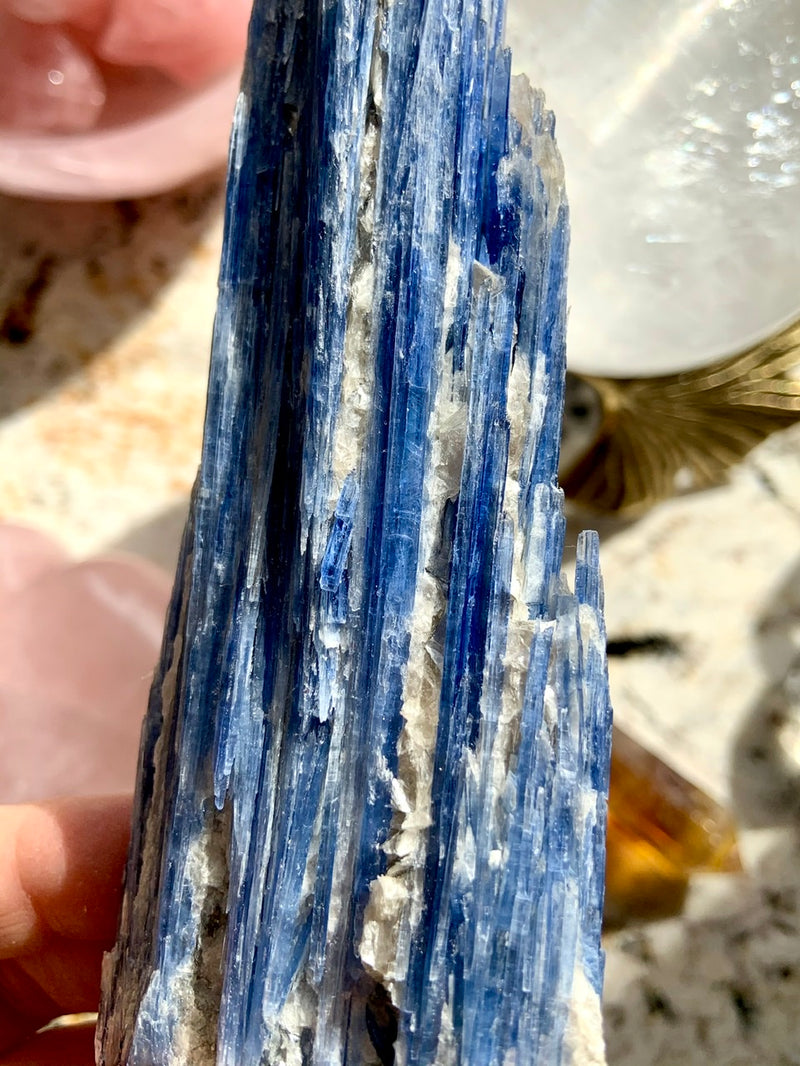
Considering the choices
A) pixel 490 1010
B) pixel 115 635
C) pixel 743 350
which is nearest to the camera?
pixel 490 1010

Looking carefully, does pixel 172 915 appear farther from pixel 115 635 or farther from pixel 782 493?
pixel 782 493

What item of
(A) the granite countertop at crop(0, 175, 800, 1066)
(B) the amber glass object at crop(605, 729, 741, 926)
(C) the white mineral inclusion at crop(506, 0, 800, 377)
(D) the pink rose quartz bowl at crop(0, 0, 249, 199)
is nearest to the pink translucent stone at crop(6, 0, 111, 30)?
(D) the pink rose quartz bowl at crop(0, 0, 249, 199)

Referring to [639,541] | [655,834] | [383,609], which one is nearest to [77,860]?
[383,609]

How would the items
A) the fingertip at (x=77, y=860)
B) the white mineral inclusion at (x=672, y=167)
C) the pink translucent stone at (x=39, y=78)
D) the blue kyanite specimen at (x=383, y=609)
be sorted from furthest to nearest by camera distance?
the pink translucent stone at (x=39, y=78) < the white mineral inclusion at (x=672, y=167) < the fingertip at (x=77, y=860) < the blue kyanite specimen at (x=383, y=609)

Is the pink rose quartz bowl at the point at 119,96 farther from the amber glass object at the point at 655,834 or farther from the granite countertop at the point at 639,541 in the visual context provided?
the amber glass object at the point at 655,834

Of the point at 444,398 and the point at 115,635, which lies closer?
the point at 444,398

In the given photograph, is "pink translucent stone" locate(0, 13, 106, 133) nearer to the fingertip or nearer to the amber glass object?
the fingertip

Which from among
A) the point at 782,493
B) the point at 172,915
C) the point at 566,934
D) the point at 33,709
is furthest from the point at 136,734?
the point at 782,493

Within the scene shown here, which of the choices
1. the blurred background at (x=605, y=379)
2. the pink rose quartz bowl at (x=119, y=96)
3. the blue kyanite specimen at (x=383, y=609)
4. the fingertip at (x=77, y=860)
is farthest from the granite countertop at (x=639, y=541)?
the blue kyanite specimen at (x=383, y=609)
